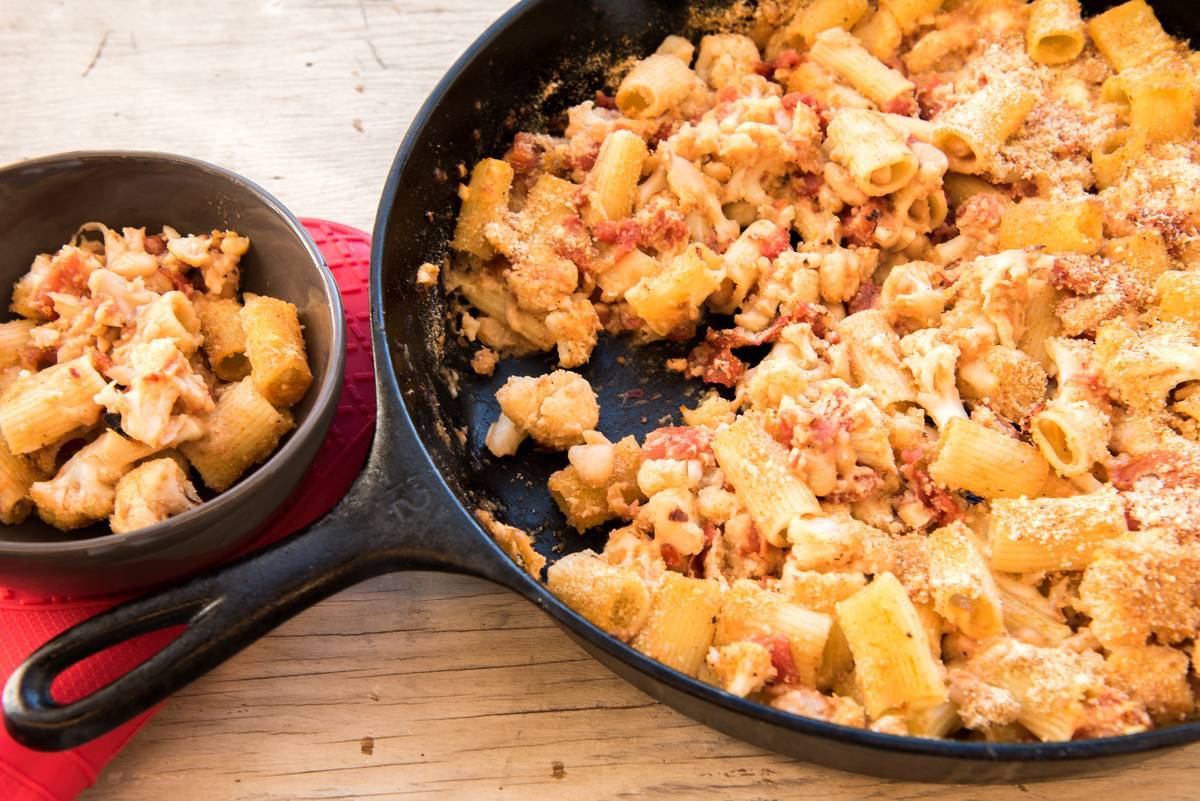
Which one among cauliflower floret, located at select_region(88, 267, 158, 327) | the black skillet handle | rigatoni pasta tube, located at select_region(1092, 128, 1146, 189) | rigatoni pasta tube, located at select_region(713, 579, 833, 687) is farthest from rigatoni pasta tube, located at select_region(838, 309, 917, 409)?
cauliflower floret, located at select_region(88, 267, 158, 327)

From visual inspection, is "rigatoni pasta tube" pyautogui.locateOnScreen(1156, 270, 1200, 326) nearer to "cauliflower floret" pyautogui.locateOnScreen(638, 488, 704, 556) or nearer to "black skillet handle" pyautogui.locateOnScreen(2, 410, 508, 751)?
"cauliflower floret" pyautogui.locateOnScreen(638, 488, 704, 556)

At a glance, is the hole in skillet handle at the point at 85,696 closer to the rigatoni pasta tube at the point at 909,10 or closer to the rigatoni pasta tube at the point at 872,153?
the rigatoni pasta tube at the point at 872,153

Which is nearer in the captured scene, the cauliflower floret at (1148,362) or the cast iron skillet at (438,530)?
the cast iron skillet at (438,530)

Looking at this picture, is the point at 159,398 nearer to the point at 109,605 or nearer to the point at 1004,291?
the point at 109,605

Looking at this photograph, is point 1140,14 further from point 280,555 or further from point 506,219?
point 280,555

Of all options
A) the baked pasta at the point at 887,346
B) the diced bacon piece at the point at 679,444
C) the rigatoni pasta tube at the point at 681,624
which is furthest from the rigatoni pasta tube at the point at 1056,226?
the rigatoni pasta tube at the point at 681,624

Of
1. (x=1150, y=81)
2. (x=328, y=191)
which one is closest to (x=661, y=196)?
(x=328, y=191)
